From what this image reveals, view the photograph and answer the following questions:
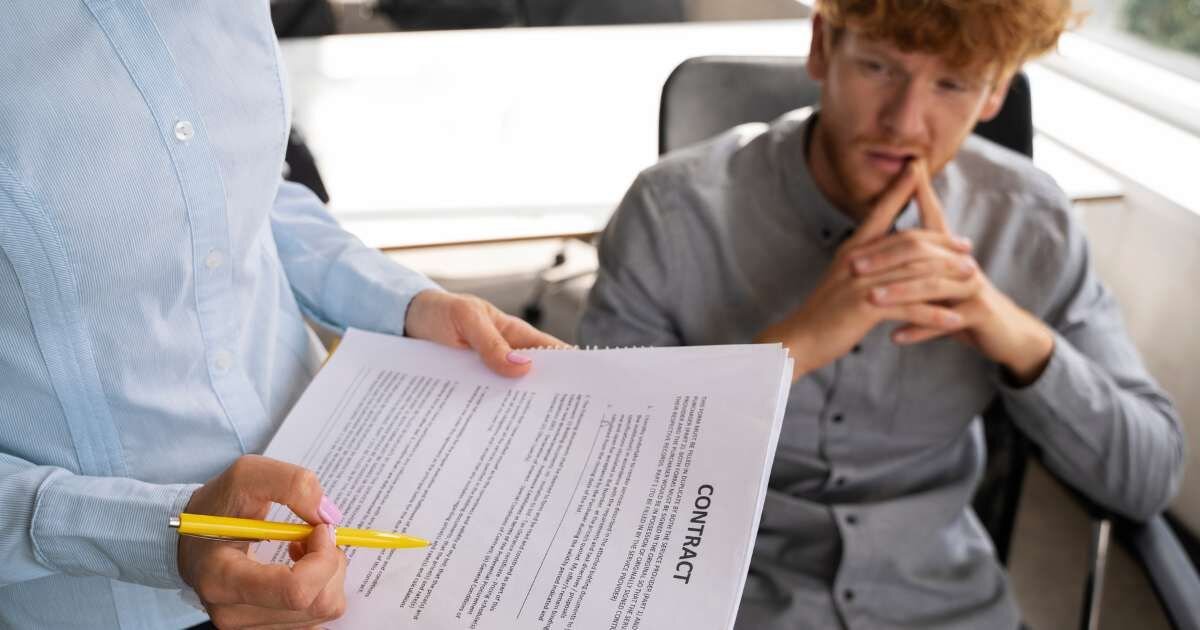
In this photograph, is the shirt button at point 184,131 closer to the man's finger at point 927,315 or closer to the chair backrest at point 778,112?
the man's finger at point 927,315

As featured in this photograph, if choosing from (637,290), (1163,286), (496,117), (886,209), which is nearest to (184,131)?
(637,290)

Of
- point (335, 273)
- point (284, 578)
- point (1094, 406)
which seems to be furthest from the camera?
point (1094, 406)

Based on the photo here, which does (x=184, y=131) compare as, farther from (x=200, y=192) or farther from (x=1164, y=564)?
(x=1164, y=564)

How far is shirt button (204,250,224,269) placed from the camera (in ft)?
2.11

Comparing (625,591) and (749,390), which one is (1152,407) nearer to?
(749,390)

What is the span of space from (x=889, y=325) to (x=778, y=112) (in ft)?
1.39

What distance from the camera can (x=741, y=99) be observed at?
4.69ft

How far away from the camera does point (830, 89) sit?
1.17 meters

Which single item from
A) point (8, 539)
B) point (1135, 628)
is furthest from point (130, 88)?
point (1135, 628)

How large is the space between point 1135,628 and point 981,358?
0.96m

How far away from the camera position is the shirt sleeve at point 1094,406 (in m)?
1.16

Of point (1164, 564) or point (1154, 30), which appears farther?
point (1154, 30)

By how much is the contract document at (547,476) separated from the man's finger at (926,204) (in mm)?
529

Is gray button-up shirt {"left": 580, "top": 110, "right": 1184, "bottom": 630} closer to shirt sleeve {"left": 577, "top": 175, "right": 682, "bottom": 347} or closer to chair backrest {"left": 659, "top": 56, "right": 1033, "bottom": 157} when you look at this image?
shirt sleeve {"left": 577, "top": 175, "right": 682, "bottom": 347}
